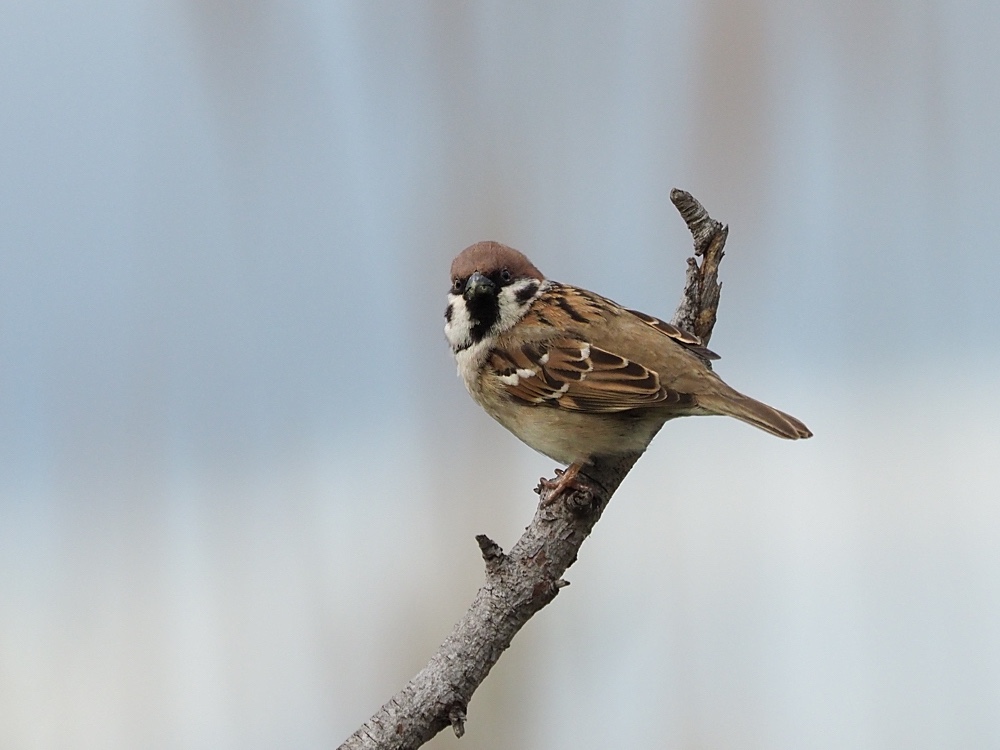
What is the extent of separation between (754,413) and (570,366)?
0.58 metres

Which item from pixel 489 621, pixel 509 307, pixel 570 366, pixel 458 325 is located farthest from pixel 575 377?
pixel 489 621

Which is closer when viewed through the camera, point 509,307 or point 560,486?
point 560,486

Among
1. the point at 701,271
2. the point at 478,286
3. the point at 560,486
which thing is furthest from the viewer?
the point at 478,286

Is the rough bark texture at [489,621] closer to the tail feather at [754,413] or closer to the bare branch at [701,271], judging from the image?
the bare branch at [701,271]

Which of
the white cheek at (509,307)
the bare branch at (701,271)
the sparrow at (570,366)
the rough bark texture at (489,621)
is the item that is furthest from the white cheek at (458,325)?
the rough bark texture at (489,621)

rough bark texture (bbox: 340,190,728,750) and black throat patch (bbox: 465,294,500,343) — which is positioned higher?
black throat patch (bbox: 465,294,500,343)

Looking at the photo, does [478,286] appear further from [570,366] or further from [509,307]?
[570,366]

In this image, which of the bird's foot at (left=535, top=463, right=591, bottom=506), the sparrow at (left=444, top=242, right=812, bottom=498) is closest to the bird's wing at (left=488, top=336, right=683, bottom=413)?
the sparrow at (left=444, top=242, right=812, bottom=498)

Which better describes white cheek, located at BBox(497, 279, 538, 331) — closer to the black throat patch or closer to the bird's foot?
the black throat patch

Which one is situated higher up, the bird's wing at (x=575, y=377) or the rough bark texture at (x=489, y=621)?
the bird's wing at (x=575, y=377)

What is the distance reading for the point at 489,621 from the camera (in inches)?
80.0

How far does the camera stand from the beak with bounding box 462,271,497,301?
305cm

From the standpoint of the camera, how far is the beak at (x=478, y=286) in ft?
10.0

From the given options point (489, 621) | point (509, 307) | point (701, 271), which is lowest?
point (489, 621)
